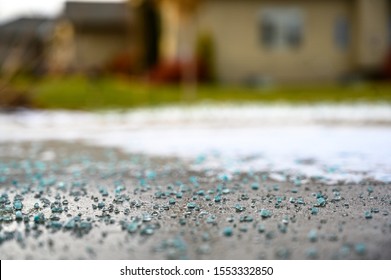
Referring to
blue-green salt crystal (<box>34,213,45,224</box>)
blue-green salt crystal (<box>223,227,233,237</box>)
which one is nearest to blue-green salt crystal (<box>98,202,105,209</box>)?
blue-green salt crystal (<box>34,213,45,224</box>)

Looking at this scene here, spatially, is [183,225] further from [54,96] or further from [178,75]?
[178,75]

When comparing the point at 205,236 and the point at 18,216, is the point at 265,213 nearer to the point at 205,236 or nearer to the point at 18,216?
the point at 205,236

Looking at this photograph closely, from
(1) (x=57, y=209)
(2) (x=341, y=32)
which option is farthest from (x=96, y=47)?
(1) (x=57, y=209)

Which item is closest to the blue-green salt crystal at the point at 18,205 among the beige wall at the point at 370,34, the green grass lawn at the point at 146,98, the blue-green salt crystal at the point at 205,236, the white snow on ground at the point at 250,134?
the blue-green salt crystal at the point at 205,236

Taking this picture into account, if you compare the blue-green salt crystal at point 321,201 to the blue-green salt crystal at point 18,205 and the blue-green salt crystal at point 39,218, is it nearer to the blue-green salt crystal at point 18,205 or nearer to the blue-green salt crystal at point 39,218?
the blue-green salt crystal at point 39,218

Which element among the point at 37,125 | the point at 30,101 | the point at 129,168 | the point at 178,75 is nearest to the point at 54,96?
the point at 30,101

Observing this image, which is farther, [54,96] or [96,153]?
[54,96]

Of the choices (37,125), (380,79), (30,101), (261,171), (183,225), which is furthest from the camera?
(380,79)
